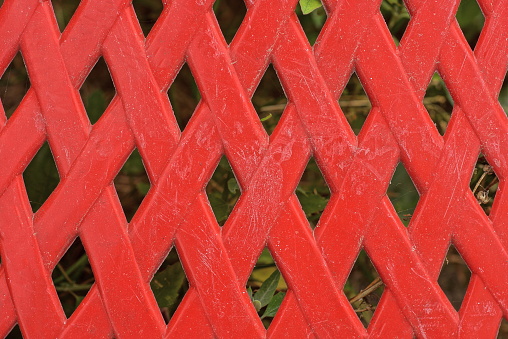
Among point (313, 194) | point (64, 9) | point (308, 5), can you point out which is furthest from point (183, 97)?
point (308, 5)

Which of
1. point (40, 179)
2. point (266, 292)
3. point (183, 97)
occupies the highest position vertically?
point (183, 97)

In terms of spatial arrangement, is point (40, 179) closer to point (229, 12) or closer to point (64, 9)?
point (64, 9)

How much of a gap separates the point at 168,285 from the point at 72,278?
216mm

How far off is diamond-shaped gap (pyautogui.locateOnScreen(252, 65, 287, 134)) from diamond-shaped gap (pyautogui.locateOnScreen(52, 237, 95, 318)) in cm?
33

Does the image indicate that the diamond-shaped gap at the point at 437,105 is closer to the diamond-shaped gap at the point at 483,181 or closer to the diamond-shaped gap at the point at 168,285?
the diamond-shaped gap at the point at 483,181

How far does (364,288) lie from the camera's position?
825mm

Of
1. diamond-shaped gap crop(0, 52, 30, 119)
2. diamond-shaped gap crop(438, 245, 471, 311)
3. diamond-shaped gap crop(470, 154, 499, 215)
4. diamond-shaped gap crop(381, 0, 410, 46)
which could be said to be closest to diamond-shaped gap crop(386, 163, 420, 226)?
diamond-shaped gap crop(470, 154, 499, 215)

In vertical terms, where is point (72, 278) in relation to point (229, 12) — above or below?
below

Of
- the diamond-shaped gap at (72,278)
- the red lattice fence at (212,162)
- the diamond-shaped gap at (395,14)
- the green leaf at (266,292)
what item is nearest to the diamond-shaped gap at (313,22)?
the diamond-shaped gap at (395,14)

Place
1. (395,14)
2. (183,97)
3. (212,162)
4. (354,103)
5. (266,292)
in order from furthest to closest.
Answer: (183,97) < (354,103) < (395,14) < (266,292) < (212,162)

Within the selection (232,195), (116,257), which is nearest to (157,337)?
(116,257)

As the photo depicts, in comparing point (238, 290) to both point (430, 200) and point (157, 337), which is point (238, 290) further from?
point (430, 200)

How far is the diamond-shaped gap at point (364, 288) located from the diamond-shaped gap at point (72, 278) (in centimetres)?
38

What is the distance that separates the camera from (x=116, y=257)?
55 cm
